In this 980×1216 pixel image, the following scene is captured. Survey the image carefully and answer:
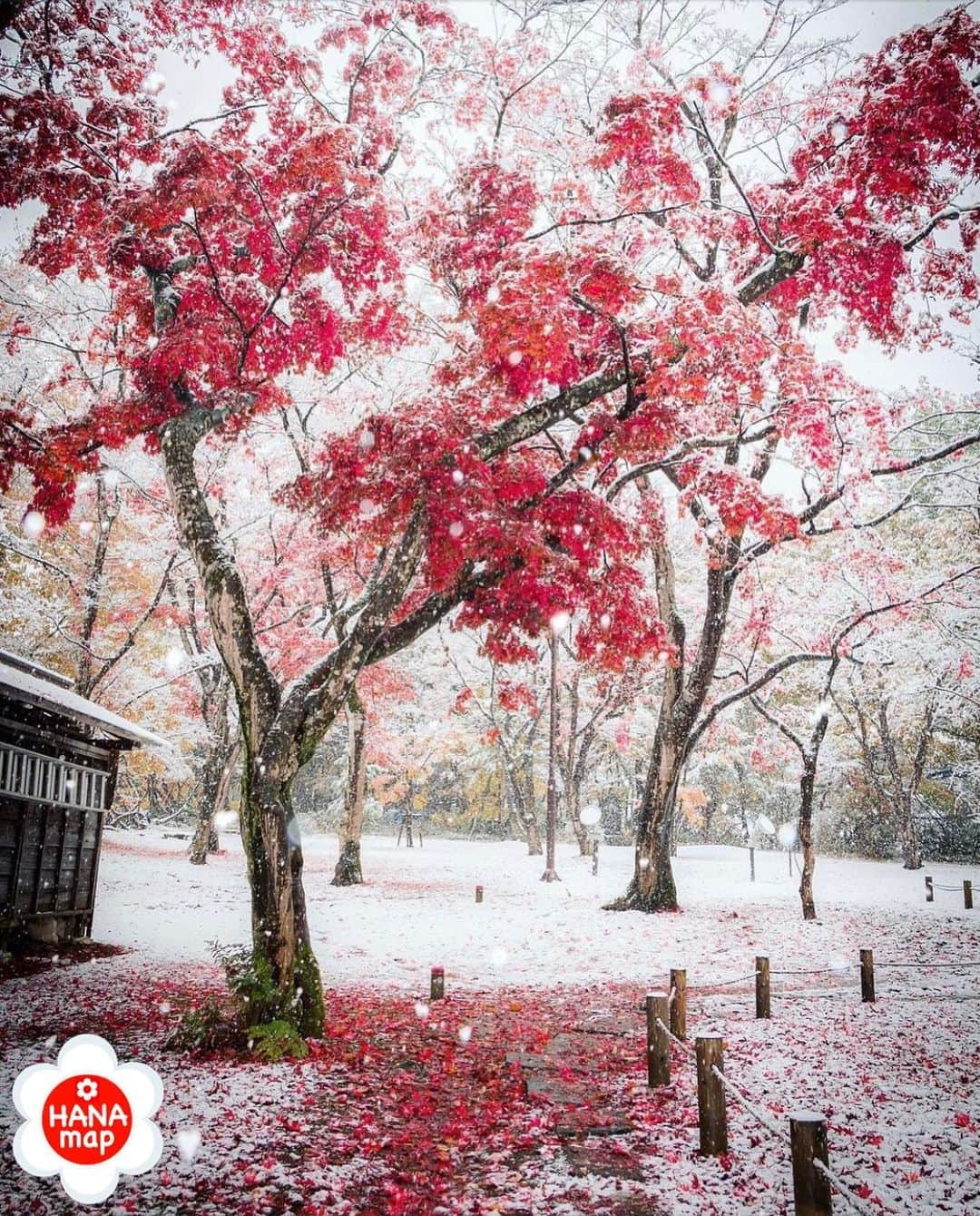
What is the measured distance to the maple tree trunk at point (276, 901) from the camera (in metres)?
7.20

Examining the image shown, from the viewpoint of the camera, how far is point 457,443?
25.2 feet

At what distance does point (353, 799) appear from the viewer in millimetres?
21047

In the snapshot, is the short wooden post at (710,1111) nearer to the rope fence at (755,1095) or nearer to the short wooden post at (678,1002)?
the rope fence at (755,1095)

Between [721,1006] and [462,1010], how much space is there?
3398 millimetres

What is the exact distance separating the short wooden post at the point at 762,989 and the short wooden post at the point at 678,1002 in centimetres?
169

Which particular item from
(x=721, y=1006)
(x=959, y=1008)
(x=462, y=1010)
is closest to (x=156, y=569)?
(x=462, y=1010)

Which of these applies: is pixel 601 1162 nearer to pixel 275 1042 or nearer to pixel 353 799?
pixel 275 1042

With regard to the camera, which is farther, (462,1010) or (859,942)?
(859,942)

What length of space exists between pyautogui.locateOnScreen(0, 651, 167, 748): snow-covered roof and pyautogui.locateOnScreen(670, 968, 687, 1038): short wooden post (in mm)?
8690

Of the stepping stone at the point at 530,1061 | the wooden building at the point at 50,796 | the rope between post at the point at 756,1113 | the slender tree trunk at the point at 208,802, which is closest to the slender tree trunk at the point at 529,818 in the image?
the slender tree trunk at the point at 208,802

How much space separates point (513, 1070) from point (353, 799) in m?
14.4

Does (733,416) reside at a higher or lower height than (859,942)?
higher

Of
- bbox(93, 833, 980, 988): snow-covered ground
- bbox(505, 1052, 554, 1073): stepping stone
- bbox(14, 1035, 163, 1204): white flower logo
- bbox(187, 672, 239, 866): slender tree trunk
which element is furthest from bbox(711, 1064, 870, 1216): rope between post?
bbox(187, 672, 239, 866): slender tree trunk

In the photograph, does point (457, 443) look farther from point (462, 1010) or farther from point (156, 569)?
point (156, 569)
